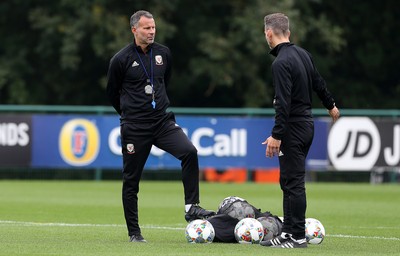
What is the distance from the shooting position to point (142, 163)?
1166 centimetres

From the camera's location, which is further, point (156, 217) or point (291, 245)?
point (156, 217)

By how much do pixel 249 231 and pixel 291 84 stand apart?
5.48 feet

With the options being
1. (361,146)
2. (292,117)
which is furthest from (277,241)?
(361,146)

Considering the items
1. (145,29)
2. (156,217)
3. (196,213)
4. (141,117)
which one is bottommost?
(156,217)

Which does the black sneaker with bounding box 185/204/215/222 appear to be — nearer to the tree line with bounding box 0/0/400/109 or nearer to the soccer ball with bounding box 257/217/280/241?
the soccer ball with bounding box 257/217/280/241

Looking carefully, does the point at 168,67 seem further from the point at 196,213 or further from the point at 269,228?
the point at 269,228

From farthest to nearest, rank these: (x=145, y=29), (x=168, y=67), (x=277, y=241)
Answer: (x=168, y=67)
(x=145, y=29)
(x=277, y=241)

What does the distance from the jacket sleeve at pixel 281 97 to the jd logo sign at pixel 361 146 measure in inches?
628

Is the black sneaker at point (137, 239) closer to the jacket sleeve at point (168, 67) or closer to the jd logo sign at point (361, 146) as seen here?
the jacket sleeve at point (168, 67)

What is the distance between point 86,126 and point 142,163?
14662 millimetres

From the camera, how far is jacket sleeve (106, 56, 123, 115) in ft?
37.9

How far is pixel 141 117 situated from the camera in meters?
11.6

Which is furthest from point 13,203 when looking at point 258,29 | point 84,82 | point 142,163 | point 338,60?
point 338,60

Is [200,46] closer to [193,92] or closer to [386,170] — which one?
[193,92]
